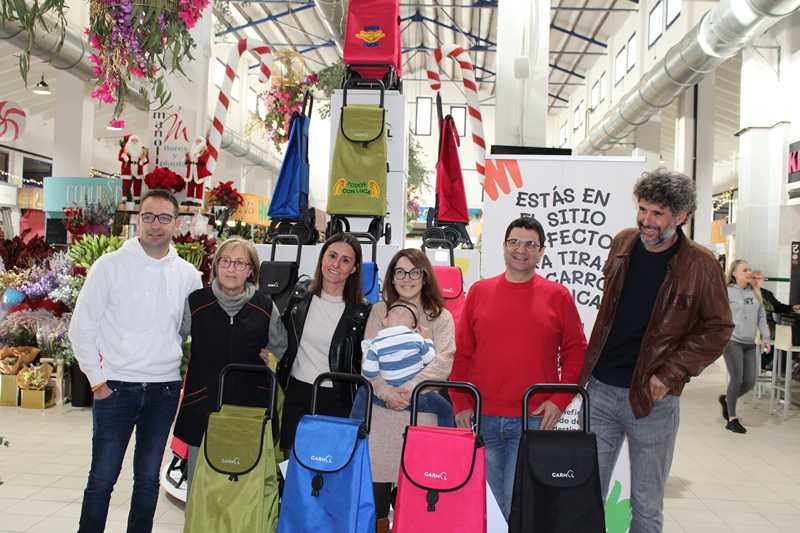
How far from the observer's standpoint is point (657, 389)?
2523 mm

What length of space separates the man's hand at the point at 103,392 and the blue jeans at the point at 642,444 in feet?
5.80

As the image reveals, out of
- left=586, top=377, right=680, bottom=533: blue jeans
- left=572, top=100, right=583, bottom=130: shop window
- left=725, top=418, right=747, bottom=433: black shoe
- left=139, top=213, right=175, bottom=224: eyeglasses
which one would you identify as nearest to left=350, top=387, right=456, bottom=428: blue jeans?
left=586, top=377, right=680, bottom=533: blue jeans

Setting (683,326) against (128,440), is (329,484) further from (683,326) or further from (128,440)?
(683,326)

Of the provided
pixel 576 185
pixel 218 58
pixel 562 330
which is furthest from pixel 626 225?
pixel 218 58

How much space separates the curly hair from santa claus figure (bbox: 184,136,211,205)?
180 inches

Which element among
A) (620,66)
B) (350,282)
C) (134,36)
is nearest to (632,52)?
(620,66)

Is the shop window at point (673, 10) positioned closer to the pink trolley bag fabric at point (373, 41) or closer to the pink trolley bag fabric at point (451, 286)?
the pink trolley bag fabric at point (373, 41)

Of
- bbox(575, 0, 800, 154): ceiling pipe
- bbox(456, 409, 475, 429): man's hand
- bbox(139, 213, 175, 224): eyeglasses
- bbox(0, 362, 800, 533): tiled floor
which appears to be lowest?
bbox(0, 362, 800, 533): tiled floor

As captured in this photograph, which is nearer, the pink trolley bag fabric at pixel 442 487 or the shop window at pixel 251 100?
the pink trolley bag fabric at pixel 442 487

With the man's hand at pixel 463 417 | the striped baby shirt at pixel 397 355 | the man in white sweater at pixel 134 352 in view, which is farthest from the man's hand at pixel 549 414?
the man in white sweater at pixel 134 352

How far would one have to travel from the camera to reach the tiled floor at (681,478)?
4.03 metres

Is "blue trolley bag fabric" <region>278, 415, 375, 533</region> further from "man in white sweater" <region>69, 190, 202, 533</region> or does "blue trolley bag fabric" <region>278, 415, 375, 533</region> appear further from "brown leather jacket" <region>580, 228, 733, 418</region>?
"brown leather jacket" <region>580, 228, 733, 418</region>

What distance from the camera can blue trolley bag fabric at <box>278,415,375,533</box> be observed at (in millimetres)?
2256

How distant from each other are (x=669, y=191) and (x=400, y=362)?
3.54 ft
